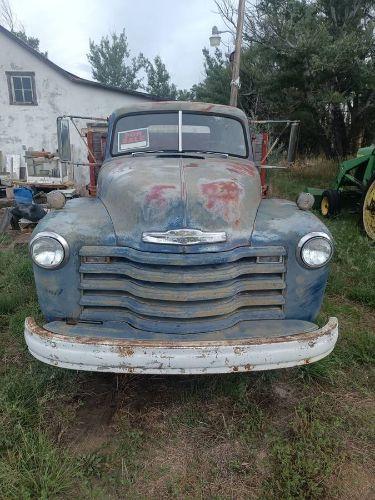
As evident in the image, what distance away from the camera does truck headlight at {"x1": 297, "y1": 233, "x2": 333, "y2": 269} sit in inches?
94.3

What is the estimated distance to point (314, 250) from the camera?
241 centimetres

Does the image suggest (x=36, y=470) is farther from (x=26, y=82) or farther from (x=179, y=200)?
(x=26, y=82)

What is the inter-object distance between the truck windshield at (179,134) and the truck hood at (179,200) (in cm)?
65

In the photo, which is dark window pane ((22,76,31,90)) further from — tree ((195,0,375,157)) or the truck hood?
the truck hood

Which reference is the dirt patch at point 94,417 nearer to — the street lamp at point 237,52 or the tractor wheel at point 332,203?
the tractor wheel at point 332,203

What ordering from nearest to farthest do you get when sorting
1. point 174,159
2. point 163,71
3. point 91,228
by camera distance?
point 91,228, point 174,159, point 163,71

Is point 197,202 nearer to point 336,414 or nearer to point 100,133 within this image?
point 336,414

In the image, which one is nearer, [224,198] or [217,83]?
[224,198]

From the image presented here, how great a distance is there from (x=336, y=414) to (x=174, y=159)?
2.29m

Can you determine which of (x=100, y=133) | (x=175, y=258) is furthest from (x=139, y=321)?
(x=100, y=133)

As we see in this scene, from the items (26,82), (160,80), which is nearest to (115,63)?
(160,80)

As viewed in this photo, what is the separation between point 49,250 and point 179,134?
193cm

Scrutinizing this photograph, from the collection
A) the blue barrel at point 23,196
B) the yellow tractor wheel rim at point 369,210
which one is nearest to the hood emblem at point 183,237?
the yellow tractor wheel rim at point 369,210

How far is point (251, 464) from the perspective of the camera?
2178mm
